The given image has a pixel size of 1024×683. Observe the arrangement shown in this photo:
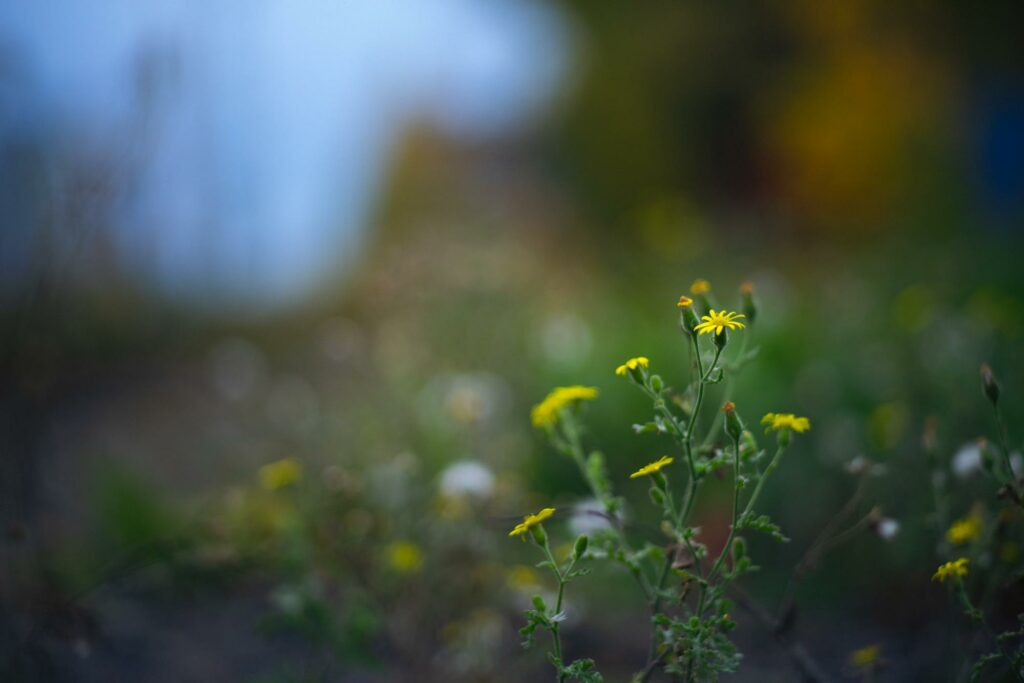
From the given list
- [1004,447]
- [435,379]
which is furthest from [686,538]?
[435,379]

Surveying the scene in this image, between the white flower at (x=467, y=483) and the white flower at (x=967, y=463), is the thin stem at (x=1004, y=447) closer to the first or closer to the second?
the white flower at (x=967, y=463)

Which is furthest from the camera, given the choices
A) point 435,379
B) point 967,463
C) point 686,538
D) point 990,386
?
point 435,379

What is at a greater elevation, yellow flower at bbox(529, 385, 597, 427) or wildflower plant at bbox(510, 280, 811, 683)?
yellow flower at bbox(529, 385, 597, 427)

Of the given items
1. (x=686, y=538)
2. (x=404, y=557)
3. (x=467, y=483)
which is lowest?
(x=686, y=538)

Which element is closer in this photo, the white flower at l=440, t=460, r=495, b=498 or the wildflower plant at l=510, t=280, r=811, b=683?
the wildflower plant at l=510, t=280, r=811, b=683

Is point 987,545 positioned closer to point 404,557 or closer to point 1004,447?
point 1004,447

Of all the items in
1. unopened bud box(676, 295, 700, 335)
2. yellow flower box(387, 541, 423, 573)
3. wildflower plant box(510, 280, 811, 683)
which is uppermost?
unopened bud box(676, 295, 700, 335)

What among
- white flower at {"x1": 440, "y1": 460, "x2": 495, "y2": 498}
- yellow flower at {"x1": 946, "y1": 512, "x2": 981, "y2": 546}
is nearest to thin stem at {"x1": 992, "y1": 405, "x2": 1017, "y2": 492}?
yellow flower at {"x1": 946, "y1": 512, "x2": 981, "y2": 546}

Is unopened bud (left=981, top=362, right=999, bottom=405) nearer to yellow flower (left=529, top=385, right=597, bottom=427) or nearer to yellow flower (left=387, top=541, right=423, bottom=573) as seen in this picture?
yellow flower (left=529, top=385, right=597, bottom=427)

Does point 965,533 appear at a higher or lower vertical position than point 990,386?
lower
